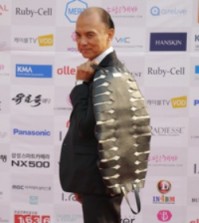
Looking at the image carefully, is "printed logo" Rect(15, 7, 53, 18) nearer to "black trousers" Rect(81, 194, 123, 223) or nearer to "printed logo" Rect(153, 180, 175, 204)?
"printed logo" Rect(153, 180, 175, 204)

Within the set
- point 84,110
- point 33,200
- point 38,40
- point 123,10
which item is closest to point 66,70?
point 38,40

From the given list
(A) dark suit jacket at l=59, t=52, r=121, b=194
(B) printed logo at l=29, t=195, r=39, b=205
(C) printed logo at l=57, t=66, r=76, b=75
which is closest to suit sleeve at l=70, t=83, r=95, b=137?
(A) dark suit jacket at l=59, t=52, r=121, b=194

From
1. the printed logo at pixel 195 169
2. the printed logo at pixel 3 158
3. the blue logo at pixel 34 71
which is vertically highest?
the blue logo at pixel 34 71

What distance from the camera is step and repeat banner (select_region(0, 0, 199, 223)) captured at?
2949 mm

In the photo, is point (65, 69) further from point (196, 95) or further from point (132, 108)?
point (132, 108)

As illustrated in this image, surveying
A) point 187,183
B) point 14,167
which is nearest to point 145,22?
point 187,183

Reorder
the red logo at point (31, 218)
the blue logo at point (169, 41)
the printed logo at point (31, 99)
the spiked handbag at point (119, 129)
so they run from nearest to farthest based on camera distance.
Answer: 1. the spiked handbag at point (119, 129)
2. the blue logo at point (169, 41)
3. the printed logo at point (31, 99)
4. the red logo at point (31, 218)

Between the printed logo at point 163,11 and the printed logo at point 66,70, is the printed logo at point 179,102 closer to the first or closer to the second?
the printed logo at point 163,11

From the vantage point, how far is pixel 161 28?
2.95 m

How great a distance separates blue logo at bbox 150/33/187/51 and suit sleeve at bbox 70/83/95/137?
55.1 inches

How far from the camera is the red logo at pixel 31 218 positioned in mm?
3137

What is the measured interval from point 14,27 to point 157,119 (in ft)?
3.75

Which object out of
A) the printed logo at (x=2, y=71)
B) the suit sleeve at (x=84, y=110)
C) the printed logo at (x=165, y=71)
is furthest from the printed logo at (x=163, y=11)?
the suit sleeve at (x=84, y=110)

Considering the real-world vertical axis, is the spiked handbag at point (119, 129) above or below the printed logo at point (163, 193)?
above
